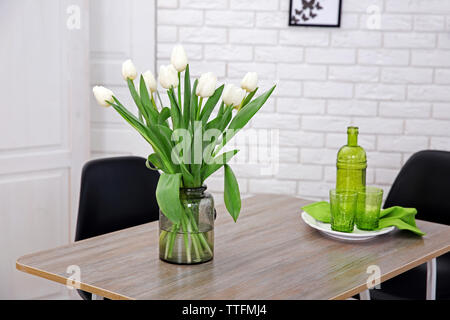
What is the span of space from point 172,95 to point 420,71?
68.2 inches

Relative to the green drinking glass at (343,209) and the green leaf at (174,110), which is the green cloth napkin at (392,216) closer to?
the green drinking glass at (343,209)

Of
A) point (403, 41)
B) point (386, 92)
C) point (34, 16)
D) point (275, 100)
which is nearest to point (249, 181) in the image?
point (275, 100)

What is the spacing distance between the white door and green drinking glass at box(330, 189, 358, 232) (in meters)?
1.53

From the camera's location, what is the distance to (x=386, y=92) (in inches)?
118

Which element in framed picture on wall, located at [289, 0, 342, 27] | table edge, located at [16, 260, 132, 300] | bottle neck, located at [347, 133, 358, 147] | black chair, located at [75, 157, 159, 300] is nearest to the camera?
table edge, located at [16, 260, 132, 300]

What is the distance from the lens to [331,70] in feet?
9.84

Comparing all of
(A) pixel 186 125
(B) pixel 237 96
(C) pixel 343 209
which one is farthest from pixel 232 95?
(C) pixel 343 209

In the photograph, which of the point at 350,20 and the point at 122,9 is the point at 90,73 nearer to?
the point at 122,9

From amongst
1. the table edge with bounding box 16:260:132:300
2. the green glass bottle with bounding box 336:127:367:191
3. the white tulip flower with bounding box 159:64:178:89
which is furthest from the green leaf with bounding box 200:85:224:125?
the green glass bottle with bounding box 336:127:367:191

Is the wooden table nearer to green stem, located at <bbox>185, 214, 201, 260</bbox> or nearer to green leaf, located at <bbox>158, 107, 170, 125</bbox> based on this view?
green stem, located at <bbox>185, 214, 201, 260</bbox>

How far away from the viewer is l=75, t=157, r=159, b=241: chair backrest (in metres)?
2.25

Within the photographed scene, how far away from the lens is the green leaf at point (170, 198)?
4.95ft

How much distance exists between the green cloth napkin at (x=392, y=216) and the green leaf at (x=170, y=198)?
605 millimetres

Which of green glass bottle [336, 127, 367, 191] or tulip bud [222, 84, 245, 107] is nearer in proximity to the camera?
tulip bud [222, 84, 245, 107]
